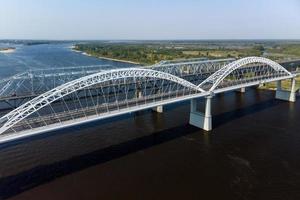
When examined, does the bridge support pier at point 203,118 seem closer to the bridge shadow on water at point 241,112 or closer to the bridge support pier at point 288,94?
the bridge shadow on water at point 241,112

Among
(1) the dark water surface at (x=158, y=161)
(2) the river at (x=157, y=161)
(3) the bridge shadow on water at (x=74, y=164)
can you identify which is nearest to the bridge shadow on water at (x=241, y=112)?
(1) the dark water surface at (x=158, y=161)

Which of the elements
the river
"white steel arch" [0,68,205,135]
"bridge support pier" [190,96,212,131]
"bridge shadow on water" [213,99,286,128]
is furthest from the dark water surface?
"white steel arch" [0,68,205,135]

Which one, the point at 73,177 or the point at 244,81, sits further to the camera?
the point at 244,81

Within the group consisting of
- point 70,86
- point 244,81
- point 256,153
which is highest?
point 70,86

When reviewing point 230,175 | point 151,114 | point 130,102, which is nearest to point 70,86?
point 130,102

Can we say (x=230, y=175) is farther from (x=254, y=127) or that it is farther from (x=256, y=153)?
(x=254, y=127)

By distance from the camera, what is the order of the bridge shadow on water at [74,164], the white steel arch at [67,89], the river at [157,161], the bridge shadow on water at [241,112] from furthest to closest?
the bridge shadow on water at [241,112]
the bridge shadow on water at [74,164]
the river at [157,161]
the white steel arch at [67,89]

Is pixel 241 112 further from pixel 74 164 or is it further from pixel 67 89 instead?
pixel 67 89

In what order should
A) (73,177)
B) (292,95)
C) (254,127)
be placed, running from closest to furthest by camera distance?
(73,177) → (254,127) → (292,95)
